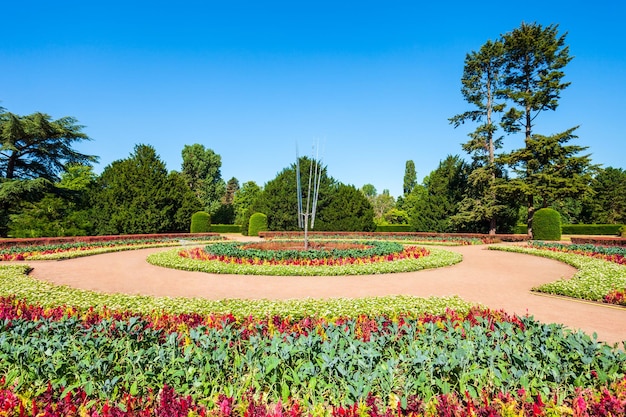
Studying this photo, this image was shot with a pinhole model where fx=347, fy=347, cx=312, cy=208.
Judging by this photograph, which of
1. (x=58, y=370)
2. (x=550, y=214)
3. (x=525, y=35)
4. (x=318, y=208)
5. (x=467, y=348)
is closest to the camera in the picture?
(x=58, y=370)

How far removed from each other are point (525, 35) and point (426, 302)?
27.8 m

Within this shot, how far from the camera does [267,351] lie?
3.15 meters

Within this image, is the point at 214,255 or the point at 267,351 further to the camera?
the point at 214,255

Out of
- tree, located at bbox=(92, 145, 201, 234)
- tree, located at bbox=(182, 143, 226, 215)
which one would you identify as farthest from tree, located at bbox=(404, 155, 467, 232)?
tree, located at bbox=(182, 143, 226, 215)

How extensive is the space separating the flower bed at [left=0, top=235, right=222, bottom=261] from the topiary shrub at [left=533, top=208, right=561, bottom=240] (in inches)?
903

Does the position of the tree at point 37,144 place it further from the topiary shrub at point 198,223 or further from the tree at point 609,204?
the tree at point 609,204

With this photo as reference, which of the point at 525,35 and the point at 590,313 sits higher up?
the point at 525,35

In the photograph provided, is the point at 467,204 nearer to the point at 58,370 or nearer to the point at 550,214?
the point at 550,214

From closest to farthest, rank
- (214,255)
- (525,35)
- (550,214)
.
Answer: (214,255), (550,214), (525,35)

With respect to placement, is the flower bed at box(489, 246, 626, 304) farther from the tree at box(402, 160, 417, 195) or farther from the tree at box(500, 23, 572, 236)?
the tree at box(402, 160, 417, 195)

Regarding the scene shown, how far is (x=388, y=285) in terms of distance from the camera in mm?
8156

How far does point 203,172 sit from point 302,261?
44171 mm

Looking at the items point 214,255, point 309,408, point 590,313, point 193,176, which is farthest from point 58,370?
point 193,176

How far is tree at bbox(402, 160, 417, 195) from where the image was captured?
200 ft
